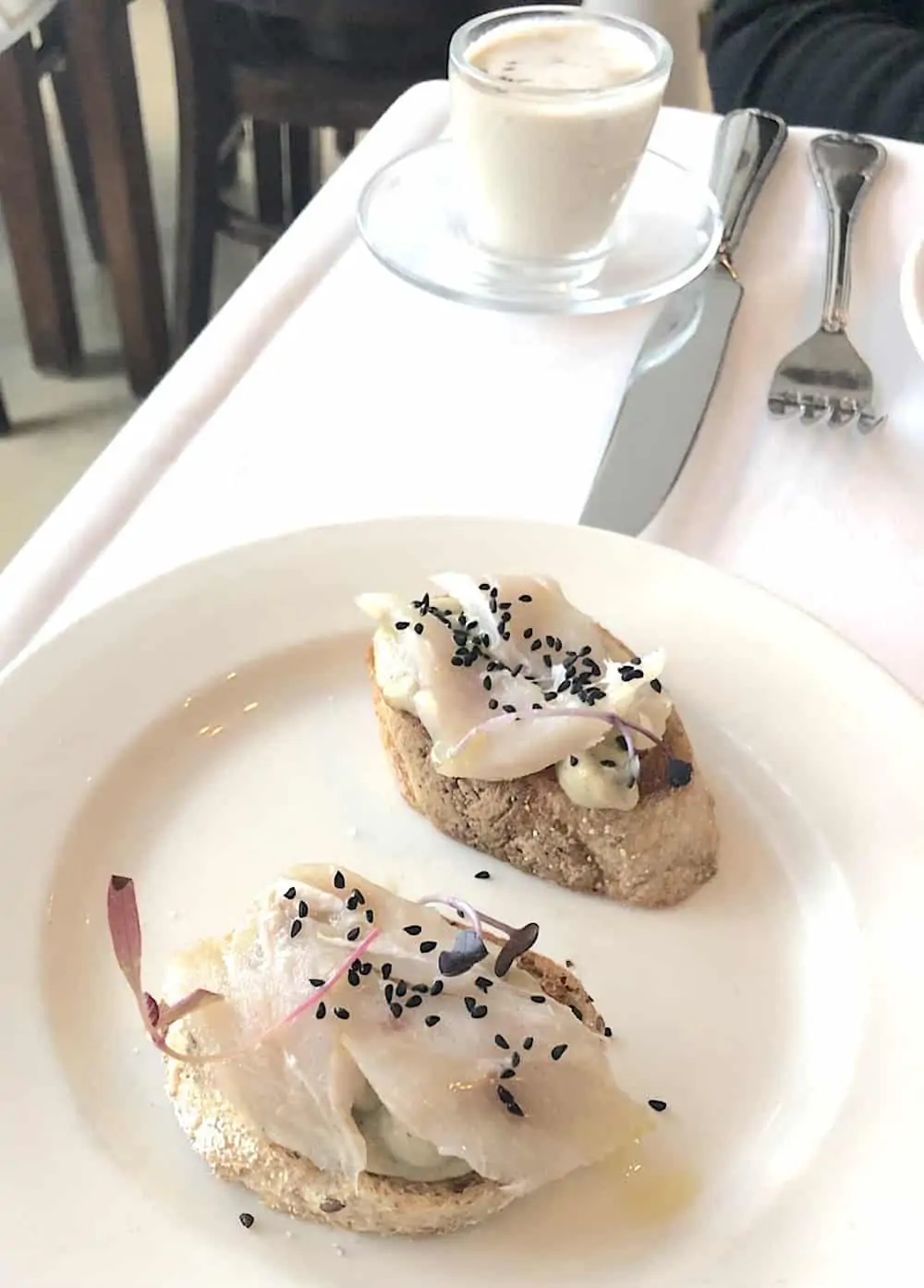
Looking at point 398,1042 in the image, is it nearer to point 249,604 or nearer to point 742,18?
point 249,604

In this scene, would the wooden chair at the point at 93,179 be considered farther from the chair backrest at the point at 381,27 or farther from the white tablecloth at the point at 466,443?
the white tablecloth at the point at 466,443

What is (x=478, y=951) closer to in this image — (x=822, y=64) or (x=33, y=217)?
(x=822, y=64)

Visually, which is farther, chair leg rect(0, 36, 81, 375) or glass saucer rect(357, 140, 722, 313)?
chair leg rect(0, 36, 81, 375)

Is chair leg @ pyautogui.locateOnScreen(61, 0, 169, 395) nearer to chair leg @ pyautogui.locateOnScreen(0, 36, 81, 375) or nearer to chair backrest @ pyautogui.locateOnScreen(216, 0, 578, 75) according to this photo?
chair leg @ pyautogui.locateOnScreen(0, 36, 81, 375)

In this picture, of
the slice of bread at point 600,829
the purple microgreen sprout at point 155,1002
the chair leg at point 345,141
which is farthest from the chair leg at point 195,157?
the purple microgreen sprout at point 155,1002

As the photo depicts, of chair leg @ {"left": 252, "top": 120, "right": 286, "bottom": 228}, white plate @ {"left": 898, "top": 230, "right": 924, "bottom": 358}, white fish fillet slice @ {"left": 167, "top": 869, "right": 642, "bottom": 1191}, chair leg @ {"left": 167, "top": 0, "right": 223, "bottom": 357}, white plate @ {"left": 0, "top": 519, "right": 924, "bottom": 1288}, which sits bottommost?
chair leg @ {"left": 252, "top": 120, "right": 286, "bottom": 228}

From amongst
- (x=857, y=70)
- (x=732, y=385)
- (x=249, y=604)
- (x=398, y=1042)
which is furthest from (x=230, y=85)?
(x=398, y=1042)

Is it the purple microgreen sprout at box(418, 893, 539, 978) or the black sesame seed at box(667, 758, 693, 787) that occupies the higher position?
the purple microgreen sprout at box(418, 893, 539, 978)

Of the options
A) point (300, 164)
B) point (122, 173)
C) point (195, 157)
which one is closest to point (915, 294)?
point (195, 157)

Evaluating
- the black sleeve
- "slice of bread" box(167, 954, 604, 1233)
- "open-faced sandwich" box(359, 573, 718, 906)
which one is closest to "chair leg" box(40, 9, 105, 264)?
the black sleeve
